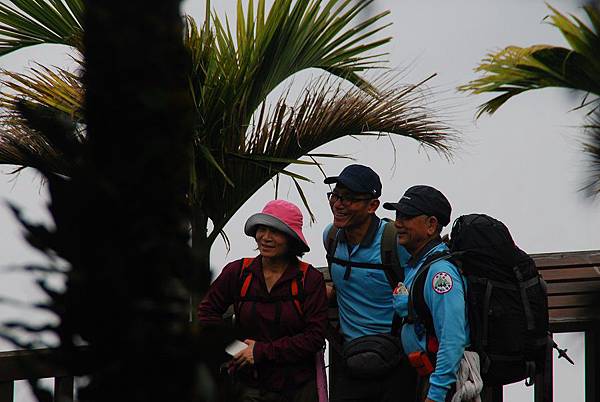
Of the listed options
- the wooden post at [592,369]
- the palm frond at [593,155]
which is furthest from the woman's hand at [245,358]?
the palm frond at [593,155]

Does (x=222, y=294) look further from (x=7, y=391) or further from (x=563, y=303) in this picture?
(x=563, y=303)

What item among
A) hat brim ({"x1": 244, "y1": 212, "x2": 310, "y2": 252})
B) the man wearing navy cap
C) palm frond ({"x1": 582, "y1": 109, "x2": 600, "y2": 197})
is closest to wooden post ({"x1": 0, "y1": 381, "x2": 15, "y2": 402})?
hat brim ({"x1": 244, "y1": 212, "x2": 310, "y2": 252})

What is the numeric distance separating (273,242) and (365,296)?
1.81 feet

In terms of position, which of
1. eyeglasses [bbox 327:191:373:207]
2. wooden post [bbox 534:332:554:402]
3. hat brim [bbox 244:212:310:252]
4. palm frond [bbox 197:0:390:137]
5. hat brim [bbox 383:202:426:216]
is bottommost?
wooden post [bbox 534:332:554:402]

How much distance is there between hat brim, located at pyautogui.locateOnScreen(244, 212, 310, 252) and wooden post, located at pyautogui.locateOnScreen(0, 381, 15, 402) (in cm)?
141

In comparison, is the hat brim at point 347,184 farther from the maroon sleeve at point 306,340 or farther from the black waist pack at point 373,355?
the black waist pack at point 373,355

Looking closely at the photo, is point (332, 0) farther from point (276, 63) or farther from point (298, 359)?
point (298, 359)

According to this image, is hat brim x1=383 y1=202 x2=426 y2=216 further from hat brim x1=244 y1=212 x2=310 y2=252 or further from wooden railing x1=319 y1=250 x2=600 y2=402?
wooden railing x1=319 y1=250 x2=600 y2=402

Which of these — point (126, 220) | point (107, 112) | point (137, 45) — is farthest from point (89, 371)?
point (137, 45)

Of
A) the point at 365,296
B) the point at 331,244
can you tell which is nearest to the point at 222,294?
the point at 331,244

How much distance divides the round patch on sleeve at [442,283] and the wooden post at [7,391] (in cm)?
212

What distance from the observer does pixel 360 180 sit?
5.76 meters

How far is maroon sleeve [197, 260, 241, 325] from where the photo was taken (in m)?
5.66

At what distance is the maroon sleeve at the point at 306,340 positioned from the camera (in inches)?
214
